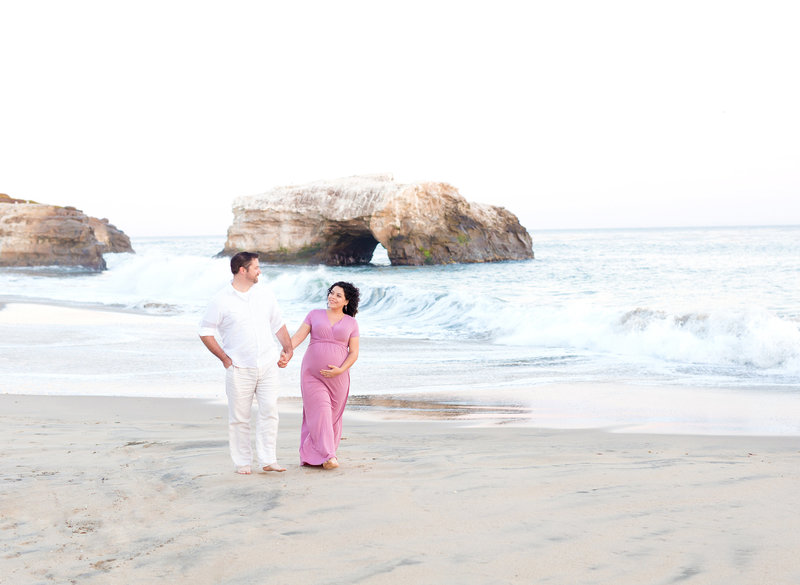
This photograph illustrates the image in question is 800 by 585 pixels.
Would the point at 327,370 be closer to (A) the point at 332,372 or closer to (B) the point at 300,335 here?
(A) the point at 332,372

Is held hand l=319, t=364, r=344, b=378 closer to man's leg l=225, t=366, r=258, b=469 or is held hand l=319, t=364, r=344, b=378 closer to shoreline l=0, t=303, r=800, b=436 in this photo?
man's leg l=225, t=366, r=258, b=469

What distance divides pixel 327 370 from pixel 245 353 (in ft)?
1.99

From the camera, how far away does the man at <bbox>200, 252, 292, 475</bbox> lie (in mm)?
5059

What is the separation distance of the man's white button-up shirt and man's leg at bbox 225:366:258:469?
7 centimetres

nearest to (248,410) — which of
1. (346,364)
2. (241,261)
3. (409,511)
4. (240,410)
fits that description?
(240,410)

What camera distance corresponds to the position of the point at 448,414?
7.55 m

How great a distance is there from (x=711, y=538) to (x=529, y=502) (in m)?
0.95

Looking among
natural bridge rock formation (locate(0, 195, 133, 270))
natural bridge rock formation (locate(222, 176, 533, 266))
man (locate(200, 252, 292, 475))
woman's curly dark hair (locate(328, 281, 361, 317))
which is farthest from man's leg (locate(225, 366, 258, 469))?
natural bridge rock formation (locate(0, 195, 133, 270))

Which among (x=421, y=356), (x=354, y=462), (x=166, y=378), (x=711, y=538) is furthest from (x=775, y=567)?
(x=421, y=356)

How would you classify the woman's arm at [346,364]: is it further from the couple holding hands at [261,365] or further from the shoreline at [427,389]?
the shoreline at [427,389]

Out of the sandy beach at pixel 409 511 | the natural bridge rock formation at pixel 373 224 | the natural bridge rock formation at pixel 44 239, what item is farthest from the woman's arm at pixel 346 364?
→ the natural bridge rock formation at pixel 44 239

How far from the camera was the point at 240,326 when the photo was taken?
16.6 feet

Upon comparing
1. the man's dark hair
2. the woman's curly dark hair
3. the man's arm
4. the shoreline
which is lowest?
the shoreline

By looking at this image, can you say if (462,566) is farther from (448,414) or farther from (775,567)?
(448,414)
